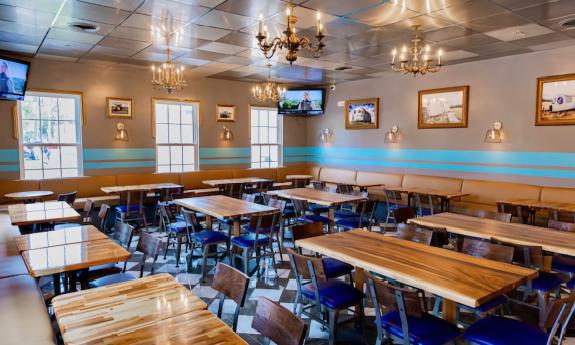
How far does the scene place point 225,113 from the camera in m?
8.97

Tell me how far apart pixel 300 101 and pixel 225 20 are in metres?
5.11

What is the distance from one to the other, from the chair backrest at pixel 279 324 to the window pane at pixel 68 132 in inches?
266

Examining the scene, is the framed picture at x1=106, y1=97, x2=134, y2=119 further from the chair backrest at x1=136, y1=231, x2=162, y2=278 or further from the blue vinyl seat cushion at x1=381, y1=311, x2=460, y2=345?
the blue vinyl seat cushion at x1=381, y1=311, x2=460, y2=345

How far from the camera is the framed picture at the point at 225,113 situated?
8859 mm

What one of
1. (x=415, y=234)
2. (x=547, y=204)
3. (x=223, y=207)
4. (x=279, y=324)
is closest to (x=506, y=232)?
(x=415, y=234)

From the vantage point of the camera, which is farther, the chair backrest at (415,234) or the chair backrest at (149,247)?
the chair backrest at (415,234)

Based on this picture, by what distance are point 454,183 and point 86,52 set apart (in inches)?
269

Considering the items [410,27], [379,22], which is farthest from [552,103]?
[379,22]

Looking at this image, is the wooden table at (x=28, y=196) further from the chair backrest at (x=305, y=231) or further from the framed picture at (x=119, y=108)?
the chair backrest at (x=305, y=231)

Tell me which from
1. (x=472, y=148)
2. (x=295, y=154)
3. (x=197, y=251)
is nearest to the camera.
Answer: (x=197, y=251)

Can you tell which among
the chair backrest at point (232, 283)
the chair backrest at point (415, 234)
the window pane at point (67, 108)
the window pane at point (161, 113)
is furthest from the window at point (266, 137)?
the chair backrest at point (232, 283)

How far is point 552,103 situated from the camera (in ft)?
19.6

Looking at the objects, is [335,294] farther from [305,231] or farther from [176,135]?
[176,135]

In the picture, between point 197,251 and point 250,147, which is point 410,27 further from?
point 250,147
